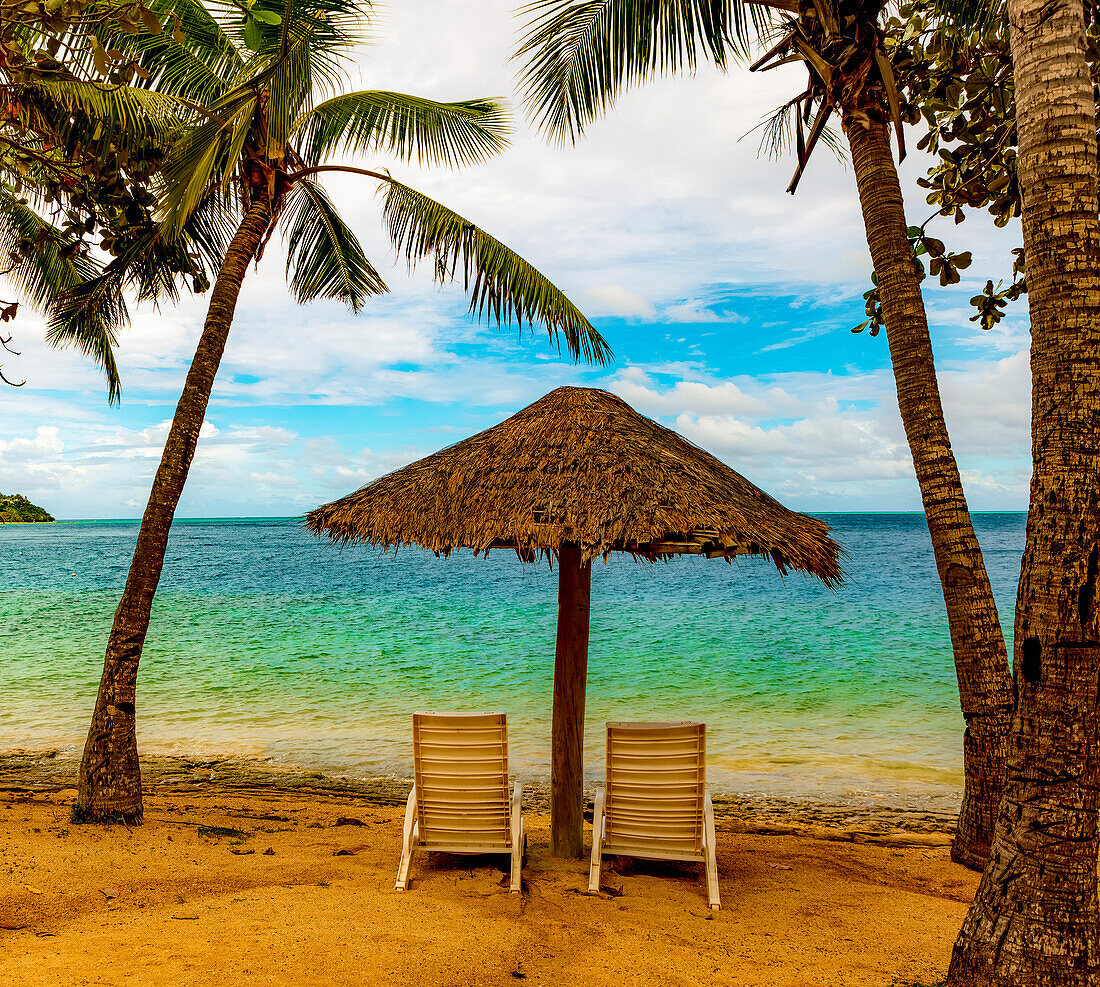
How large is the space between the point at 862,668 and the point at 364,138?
12.9m

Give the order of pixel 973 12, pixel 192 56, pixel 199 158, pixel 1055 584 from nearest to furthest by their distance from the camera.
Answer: pixel 1055 584 < pixel 199 158 < pixel 973 12 < pixel 192 56

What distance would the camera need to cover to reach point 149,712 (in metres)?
10.5

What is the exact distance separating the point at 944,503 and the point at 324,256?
6.21 metres

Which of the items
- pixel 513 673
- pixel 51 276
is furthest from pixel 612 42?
pixel 513 673

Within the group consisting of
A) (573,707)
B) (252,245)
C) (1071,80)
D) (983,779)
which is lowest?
(983,779)

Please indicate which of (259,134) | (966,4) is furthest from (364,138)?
(966,4)

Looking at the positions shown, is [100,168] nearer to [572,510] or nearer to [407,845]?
[572,510]

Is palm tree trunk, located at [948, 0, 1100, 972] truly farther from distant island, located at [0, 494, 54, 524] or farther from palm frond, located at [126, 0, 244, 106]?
distant island, located at [0, 494, 54, 524]

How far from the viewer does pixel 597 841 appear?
4020 mm

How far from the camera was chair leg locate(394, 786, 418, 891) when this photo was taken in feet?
12.7

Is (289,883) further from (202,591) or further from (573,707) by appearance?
(202,591)

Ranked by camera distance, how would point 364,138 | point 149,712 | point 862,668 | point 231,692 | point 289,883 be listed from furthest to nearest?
1. point 862,668
2. point 231,692
3. point 149,712
4. point 364,138
5. point 289,883

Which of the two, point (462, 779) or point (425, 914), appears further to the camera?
point (462, 779)

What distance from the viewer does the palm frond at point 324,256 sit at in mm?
7176
